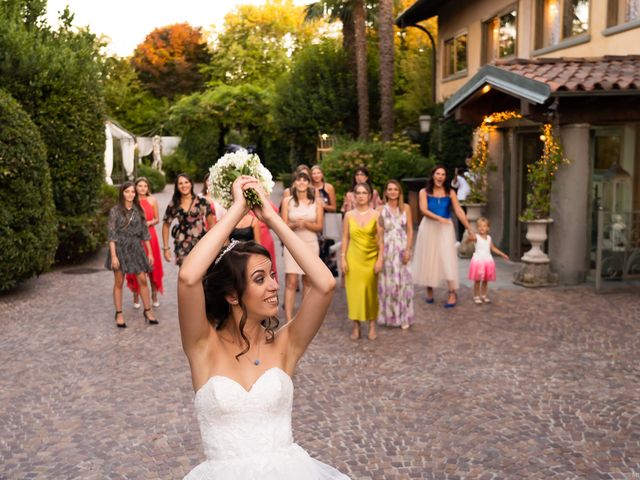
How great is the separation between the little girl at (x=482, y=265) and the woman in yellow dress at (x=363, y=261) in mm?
2244

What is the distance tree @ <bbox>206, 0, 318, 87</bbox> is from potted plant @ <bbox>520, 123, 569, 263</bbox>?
3984 cm

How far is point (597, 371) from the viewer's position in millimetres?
6965

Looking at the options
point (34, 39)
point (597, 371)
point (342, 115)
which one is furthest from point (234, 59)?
point (597, 371)

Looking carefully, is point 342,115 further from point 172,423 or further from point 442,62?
point 172,423

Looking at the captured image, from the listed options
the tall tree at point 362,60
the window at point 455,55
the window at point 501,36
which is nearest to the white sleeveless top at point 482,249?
the window at point 501,36

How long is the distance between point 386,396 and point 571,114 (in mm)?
6807

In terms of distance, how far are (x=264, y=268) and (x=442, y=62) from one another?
68.3 feet

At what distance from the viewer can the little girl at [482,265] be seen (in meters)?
A: 10.0

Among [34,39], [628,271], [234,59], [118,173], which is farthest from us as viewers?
[234,59]

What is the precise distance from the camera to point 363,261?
8297 millimetres

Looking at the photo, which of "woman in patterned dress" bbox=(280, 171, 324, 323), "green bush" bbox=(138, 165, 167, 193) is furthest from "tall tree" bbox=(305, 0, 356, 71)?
"woman in patterned dress" bbox=(280, 171, 324, 323)

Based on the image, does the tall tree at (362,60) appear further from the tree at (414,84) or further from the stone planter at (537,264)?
the stone planter at (537,264)

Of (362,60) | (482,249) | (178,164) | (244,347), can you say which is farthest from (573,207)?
(178,164)

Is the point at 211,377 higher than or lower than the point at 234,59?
lower
